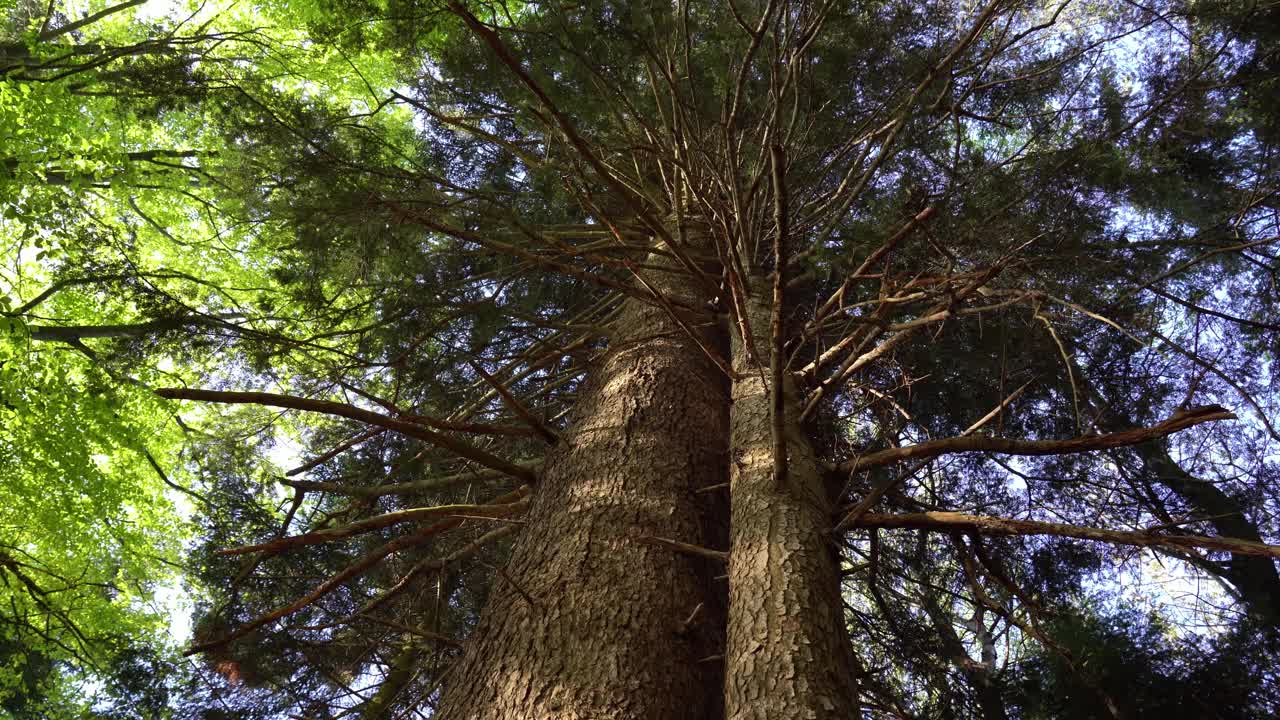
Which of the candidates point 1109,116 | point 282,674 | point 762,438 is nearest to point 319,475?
point 282,674

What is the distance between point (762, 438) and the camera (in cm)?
234

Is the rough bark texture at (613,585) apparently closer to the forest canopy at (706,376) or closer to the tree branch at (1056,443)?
the forest canopy at (706,376)

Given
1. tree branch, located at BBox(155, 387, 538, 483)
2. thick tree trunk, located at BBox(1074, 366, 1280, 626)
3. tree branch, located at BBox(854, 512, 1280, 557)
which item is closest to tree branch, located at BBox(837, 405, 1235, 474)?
tree branch, located at BBox(854, 512, 1280, 557)

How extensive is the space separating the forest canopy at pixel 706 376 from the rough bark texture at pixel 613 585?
13mm

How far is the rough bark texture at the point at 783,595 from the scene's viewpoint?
152 cm

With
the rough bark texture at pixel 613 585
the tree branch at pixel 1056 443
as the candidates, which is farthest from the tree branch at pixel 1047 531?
the rough bark texture at pixel 613 585

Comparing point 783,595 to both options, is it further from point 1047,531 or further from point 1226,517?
point 1226,517

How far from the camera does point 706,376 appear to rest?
10.4ft

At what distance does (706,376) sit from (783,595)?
1.53 metres

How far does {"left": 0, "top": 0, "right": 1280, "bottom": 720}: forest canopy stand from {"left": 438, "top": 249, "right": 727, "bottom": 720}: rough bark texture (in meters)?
0.01

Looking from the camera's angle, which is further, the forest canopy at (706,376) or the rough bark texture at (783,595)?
the forest canopy at (706,376)

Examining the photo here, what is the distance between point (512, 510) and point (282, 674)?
1.81m

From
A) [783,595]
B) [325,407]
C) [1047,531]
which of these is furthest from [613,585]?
[1047,531]

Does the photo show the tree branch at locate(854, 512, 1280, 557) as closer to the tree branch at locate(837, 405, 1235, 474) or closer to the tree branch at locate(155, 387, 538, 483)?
the tree branch at locate(837, 405, 1235, 474)
